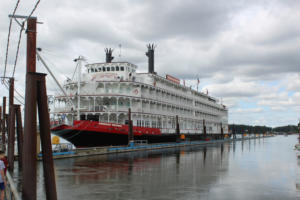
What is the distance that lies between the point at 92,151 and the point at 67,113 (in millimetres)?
8110

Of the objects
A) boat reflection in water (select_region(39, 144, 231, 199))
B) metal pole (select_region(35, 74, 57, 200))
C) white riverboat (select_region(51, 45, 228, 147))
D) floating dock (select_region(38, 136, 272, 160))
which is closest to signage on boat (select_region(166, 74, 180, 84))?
white riverboat (select_region(51, 45, 228, 147))

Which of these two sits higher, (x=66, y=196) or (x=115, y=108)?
(x=115, y=108)

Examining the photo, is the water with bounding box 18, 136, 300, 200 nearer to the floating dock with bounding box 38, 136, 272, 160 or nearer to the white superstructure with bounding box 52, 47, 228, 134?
the floating dock with bounding box 38, 136, 272, 160

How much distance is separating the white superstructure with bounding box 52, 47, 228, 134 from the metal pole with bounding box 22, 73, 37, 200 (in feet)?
80.3

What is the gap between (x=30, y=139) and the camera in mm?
8367

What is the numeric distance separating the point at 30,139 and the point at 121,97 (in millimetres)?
29727

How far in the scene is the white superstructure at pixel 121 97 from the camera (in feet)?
123

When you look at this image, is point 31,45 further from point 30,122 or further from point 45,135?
point 45,135

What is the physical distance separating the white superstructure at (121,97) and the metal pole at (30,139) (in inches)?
964

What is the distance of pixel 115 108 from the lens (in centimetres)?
3891

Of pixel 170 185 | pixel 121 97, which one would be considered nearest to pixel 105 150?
pixel 121 97

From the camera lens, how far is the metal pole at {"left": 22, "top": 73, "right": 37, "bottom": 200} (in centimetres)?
834

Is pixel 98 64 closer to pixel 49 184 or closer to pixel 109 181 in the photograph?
pixel 109 181

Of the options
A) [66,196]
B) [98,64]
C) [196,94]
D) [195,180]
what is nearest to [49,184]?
[66,196]
